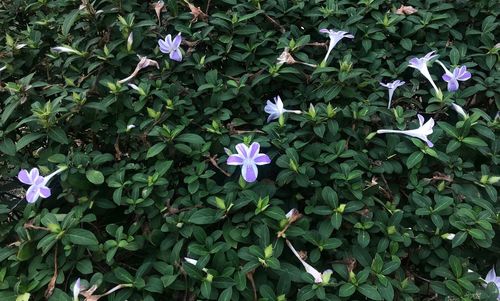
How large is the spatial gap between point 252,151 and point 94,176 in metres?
0.55

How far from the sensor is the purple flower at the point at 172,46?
1846mm

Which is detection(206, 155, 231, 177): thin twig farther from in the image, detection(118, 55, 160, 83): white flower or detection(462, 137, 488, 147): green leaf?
detection(462, 137, 488, 147): green leaf

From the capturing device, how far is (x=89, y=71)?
190 cm

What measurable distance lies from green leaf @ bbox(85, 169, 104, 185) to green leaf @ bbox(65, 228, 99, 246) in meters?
0.17

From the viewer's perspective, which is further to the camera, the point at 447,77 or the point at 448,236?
the point at 447,77

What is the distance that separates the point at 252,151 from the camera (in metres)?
1.55

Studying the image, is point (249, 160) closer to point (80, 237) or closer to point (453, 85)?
point (80, 237)

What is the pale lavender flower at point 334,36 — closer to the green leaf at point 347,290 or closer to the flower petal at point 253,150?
the flower petal at point 253,150

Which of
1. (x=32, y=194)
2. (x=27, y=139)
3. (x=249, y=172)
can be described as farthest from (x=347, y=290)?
(x=27, y=139)

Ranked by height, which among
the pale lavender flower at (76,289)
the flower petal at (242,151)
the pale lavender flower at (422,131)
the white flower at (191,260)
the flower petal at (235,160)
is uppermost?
the flower petal at (242,151)

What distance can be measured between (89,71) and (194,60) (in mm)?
421

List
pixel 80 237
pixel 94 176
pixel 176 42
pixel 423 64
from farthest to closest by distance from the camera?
1. pixel 423 64
2. pixel 176 42
3. pixel 94 176
4. pixel 80 237

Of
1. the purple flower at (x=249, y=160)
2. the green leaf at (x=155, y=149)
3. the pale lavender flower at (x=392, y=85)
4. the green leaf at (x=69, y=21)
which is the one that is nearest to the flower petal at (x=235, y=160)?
the purple flower at (x=249, y=160)

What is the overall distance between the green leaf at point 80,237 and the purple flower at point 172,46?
76cm
